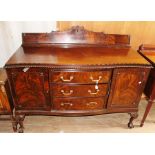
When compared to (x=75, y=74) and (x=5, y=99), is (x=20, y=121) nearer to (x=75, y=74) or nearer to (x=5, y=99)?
(x=5, y=99)

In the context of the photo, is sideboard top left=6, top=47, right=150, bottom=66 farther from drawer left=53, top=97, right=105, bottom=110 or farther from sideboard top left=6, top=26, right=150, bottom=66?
drawer left=53, top=97, right=105, bottom=110

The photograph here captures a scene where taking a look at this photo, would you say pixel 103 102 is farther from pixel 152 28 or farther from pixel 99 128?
pixel 152 28

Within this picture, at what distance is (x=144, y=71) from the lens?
1.62 metres

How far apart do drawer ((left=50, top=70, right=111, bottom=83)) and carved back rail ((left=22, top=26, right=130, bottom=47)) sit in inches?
19.1

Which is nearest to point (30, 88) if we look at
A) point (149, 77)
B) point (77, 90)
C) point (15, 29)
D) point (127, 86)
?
point (77, 90)

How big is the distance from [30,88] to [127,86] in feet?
3.17

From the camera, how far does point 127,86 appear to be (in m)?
1.69

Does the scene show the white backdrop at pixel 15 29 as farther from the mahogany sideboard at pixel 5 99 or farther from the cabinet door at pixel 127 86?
the cabinet door at pixel 127 86

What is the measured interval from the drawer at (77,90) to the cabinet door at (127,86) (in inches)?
4.5

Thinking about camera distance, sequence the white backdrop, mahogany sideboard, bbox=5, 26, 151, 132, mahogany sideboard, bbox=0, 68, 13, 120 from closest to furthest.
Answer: mahogany sideboard, bbox=5, 26, 151, 132 → mahogany sideboard, bbox=0, 68, 13, 120 → the white backdrop

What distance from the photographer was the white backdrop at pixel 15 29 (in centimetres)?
197

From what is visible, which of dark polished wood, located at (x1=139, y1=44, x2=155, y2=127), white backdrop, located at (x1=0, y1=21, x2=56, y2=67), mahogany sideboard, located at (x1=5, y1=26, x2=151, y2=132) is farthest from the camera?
white backdrop, located at (x1=0, y1=21, x2=56, y2=67)

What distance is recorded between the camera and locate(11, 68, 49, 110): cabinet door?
1.53 meters

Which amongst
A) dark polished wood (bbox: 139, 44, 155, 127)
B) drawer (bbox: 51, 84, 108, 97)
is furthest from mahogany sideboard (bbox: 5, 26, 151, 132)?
dark polished wood (bbox: 139, 44, 155, 127)
